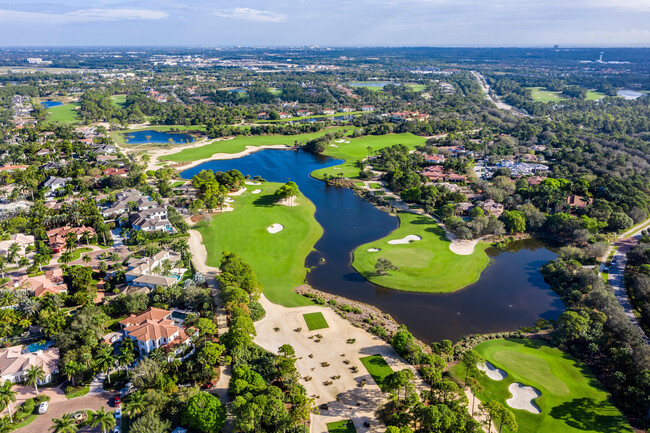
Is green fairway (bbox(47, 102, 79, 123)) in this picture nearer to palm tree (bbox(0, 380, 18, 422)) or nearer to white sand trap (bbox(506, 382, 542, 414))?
palm tree (bbox(0, 380, 18, 422))

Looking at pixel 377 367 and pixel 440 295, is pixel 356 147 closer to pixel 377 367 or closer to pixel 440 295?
pixel 440 295

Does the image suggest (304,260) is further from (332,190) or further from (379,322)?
(332,190)

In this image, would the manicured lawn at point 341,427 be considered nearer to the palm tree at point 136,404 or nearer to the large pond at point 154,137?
the palm tree at point 136,404

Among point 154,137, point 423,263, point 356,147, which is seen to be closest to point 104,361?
point 423,263

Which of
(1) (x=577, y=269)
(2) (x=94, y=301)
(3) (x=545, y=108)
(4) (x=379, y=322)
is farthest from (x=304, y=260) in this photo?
(3) (x=545, y=108)

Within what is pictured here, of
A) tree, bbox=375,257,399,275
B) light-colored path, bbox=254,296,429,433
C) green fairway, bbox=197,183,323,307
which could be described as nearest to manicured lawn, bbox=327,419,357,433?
light-colored path, bbox=254,296,429,433

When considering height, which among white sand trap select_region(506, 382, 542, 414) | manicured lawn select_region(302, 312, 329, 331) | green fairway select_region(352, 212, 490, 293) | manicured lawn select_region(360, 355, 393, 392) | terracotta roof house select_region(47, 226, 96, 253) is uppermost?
terracotta roof house select_region(47, 226, 96, 253)

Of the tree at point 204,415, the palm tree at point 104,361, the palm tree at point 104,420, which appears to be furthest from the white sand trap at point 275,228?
the palm tree at point 104,420
